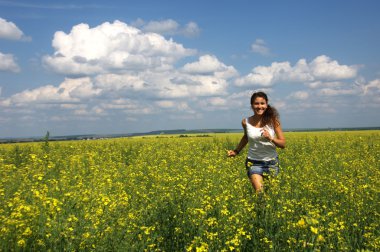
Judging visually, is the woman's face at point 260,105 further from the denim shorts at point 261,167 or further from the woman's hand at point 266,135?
the denim shorts at point 261,167

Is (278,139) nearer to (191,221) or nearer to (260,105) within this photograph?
(260,105)

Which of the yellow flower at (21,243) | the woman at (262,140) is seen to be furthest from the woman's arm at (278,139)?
the yellow flower at (21,243)

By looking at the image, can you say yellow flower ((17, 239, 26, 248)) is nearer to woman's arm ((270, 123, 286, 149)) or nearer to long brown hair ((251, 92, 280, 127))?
woman's arm ((270, 123, 286, 149))

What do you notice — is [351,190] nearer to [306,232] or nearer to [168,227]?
[306,232]

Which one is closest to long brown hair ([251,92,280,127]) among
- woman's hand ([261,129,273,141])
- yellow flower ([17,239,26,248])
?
woman's hand ([261,129,273,141])

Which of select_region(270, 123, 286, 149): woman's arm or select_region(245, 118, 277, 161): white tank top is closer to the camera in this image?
select_region(270, 123, 286, 149): woman's arm

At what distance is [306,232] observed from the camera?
3.92m

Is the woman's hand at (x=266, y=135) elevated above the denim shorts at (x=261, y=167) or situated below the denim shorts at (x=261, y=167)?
above

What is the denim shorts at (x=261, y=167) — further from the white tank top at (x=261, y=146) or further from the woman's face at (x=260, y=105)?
the woman's face at (x=260, y=105)

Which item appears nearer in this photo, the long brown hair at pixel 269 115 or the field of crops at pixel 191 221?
the field of crops at pixel 191 221

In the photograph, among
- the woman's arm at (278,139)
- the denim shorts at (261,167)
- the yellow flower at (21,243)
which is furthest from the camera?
the denim shorts at (261,167)

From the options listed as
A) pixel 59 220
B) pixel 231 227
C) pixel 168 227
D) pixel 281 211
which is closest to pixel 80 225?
pixel 59 220

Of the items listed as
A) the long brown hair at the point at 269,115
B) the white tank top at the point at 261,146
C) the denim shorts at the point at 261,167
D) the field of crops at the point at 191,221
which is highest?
the long brown hair at the point at 269,115

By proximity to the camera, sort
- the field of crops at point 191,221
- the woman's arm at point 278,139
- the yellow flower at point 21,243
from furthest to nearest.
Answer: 1. the woman's arm at point 278,139
2. the field of crops at point 191,221
3. the yellow flower at point 21,243
